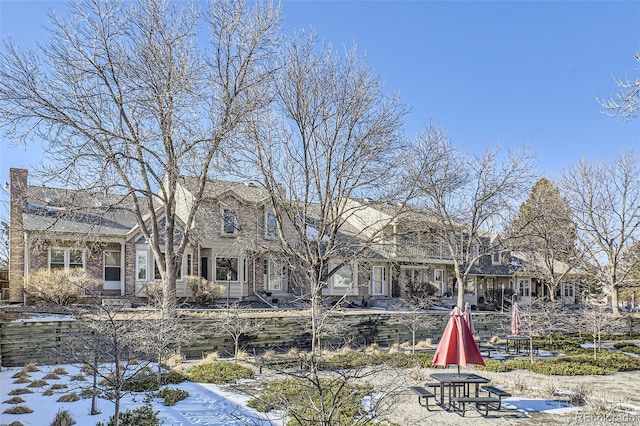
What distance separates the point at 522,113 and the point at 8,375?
788 inches

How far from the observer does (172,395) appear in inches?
407

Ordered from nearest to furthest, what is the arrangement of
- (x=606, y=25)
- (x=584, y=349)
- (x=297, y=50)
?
1. (x=606, y=25)
2. (x=297, y=50)
3. (x=584, y=349)

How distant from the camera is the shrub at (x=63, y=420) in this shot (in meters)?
8.23

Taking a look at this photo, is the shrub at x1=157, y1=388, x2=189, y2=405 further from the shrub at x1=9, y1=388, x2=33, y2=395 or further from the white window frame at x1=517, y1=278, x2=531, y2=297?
the white window frame at x1=517, y1=278, x2=531, y2=297

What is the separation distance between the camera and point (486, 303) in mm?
36031

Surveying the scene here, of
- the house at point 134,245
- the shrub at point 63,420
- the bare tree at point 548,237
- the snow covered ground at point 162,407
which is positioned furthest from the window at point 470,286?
the shrub at point 63,420

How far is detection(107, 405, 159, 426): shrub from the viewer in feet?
27.5

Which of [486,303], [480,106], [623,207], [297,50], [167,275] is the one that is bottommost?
[486,303]

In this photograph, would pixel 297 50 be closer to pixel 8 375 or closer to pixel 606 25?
pixel 606 25

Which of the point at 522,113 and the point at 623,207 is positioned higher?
the point at 522,113

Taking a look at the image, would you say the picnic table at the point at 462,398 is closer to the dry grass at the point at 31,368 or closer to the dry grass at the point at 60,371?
the dry grass at the point at 60,371

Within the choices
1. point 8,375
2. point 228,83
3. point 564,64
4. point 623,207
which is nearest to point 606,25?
point 564,64

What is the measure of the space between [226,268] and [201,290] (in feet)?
11.7

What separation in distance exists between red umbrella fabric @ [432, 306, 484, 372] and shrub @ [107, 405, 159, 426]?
5657 mm
